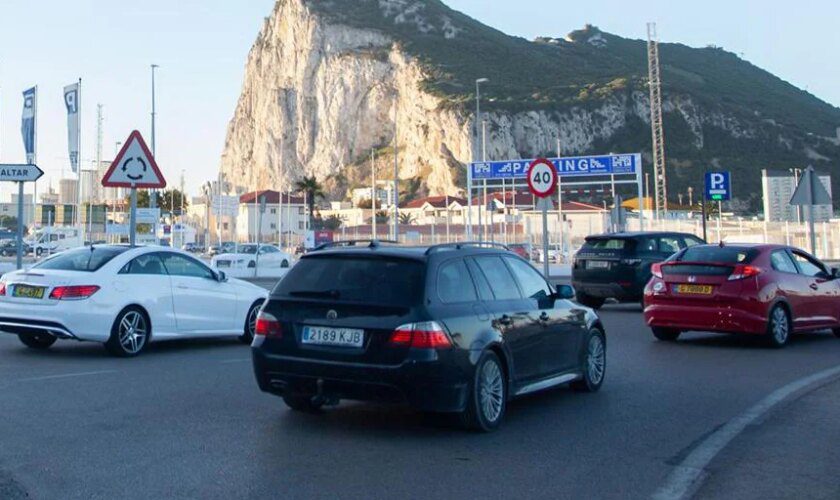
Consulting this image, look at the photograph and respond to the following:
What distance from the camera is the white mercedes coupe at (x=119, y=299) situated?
1153 cm

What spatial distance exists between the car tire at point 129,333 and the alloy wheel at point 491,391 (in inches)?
239

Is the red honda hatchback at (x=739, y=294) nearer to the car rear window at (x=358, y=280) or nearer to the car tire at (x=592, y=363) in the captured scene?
the car tire at (x=592, y=363)

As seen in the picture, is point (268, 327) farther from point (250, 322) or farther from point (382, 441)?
point (250, 322)

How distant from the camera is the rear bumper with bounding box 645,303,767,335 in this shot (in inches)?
512

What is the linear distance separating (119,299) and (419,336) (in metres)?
6.14

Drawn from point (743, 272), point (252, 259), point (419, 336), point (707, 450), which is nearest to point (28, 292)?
point (419, 336)

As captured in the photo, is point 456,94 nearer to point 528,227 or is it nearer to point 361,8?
point 361,8

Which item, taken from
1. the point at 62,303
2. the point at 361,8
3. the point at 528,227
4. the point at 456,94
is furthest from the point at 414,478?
the point at 361,8

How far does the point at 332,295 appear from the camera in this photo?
7.39 m

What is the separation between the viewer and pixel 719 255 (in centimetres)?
1362

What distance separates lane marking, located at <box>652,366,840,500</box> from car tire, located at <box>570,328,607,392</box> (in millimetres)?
1541

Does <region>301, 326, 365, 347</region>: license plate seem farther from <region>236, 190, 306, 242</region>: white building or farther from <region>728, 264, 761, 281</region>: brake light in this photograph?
<region>236, 190, 306, 242</region>: white building

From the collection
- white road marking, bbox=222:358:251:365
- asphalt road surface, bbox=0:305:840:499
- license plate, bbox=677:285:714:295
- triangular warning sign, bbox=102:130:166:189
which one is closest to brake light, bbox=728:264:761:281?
license plate, bbox=677:285:714:295

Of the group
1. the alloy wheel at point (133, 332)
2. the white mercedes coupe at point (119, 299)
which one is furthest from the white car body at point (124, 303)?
the alloy wheel at point (133, 332)
